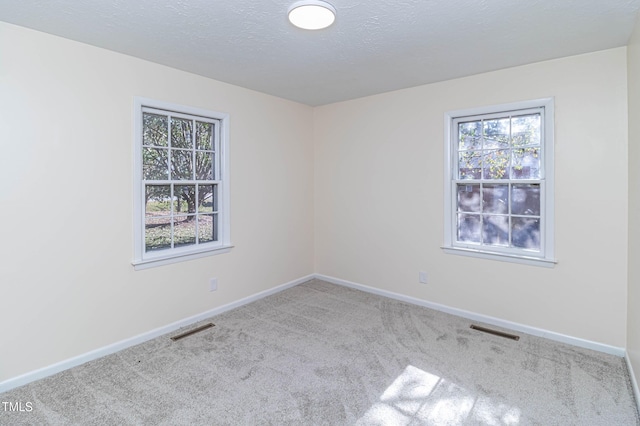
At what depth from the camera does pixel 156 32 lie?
239 centimetres

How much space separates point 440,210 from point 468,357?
59.2 inches

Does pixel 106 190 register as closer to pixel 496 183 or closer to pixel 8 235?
pixel 8 235

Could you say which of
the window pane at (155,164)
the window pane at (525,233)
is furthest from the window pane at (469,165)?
the window pane at (155,164)

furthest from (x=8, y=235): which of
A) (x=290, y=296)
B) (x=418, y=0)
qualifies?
(x=418, y=0)

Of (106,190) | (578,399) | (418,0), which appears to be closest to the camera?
(418,0)

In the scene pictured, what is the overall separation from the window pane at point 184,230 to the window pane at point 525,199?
3.14 m

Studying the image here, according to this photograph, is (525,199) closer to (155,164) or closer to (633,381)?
(633,381)

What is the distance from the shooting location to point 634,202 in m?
2.38

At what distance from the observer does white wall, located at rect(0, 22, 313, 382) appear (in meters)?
2.31

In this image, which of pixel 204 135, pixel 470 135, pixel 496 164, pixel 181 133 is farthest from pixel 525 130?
pixel 181 133

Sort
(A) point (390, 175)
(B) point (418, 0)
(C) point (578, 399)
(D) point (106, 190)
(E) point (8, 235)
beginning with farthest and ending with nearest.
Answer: (A) point (390, 175) → (D) point (106, 190) → (E) point (8, 235) → (C) point (578, 399) → (B) point (418, 0)

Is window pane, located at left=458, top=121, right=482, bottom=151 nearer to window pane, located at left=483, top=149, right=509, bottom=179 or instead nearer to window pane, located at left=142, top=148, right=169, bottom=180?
window pane, located at left=483, top=149, right=509, bottom=179

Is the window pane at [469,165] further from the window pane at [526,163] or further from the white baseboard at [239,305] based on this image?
the white baseboard at [239,305]

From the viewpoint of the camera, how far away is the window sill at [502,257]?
3.01m
